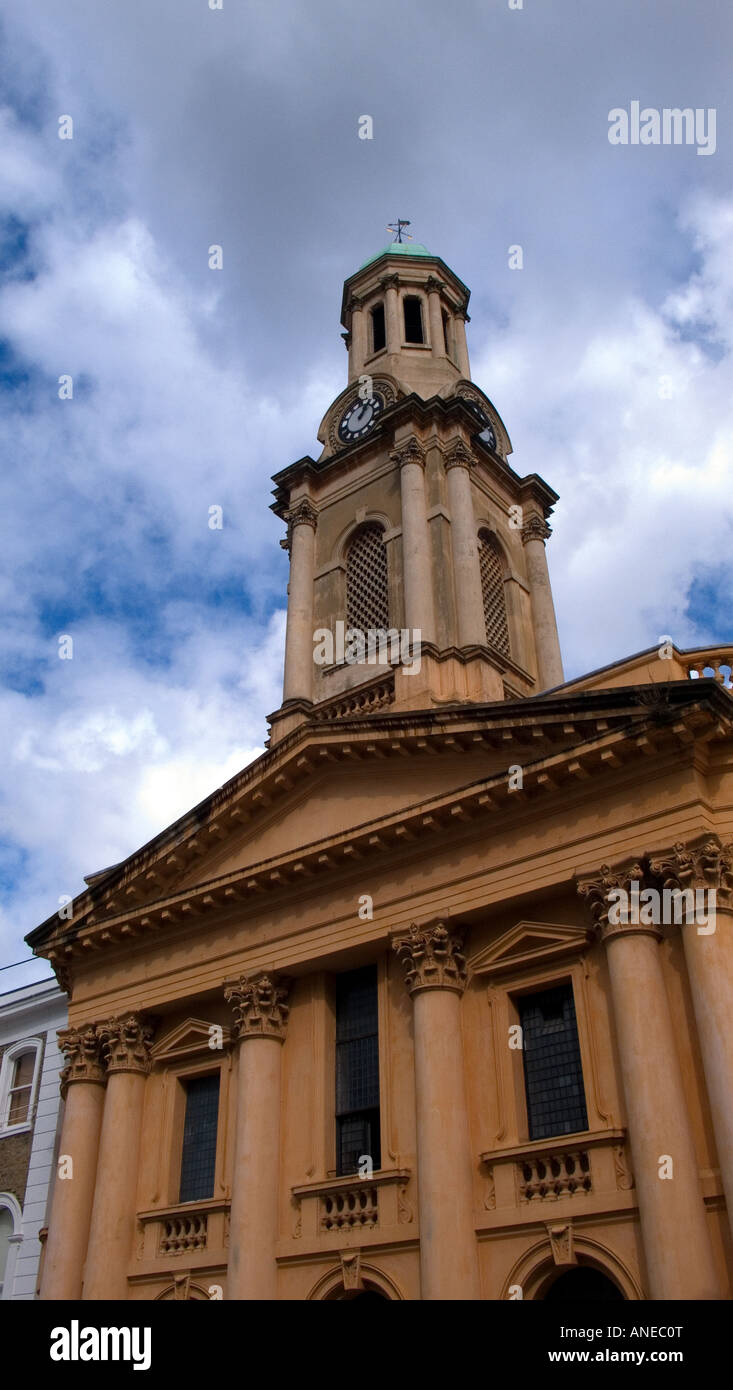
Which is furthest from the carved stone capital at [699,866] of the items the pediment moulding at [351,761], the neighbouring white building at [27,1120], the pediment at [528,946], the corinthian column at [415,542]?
the neighbouring white building at [27,1120]

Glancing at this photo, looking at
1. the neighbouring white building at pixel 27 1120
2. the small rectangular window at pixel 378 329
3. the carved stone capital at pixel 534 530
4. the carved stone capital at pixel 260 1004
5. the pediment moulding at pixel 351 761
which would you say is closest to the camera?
the pediment moulding at pixel 351 761

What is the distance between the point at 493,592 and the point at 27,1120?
1493 cm

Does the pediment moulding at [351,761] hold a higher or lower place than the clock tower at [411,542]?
lower

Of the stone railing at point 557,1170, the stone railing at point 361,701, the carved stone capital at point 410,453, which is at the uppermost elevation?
the carved stone capital at point 410,453

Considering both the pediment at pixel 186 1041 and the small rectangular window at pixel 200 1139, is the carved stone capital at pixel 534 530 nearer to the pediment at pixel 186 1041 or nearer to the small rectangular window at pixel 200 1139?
the pediment at pixel 186 1041

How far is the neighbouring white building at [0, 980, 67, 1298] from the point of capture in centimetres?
2353

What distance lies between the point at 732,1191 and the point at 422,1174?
13.8ft

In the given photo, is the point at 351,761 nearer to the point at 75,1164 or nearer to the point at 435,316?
the point at 75,1164

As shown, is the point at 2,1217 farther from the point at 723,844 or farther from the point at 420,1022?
the point at 723,844

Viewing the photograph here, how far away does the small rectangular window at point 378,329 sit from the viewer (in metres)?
30.5

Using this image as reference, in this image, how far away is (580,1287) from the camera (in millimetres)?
14688

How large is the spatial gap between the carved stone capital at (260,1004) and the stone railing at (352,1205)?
240 centimetres

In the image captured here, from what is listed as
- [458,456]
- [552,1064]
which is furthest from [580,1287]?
[458,456]
